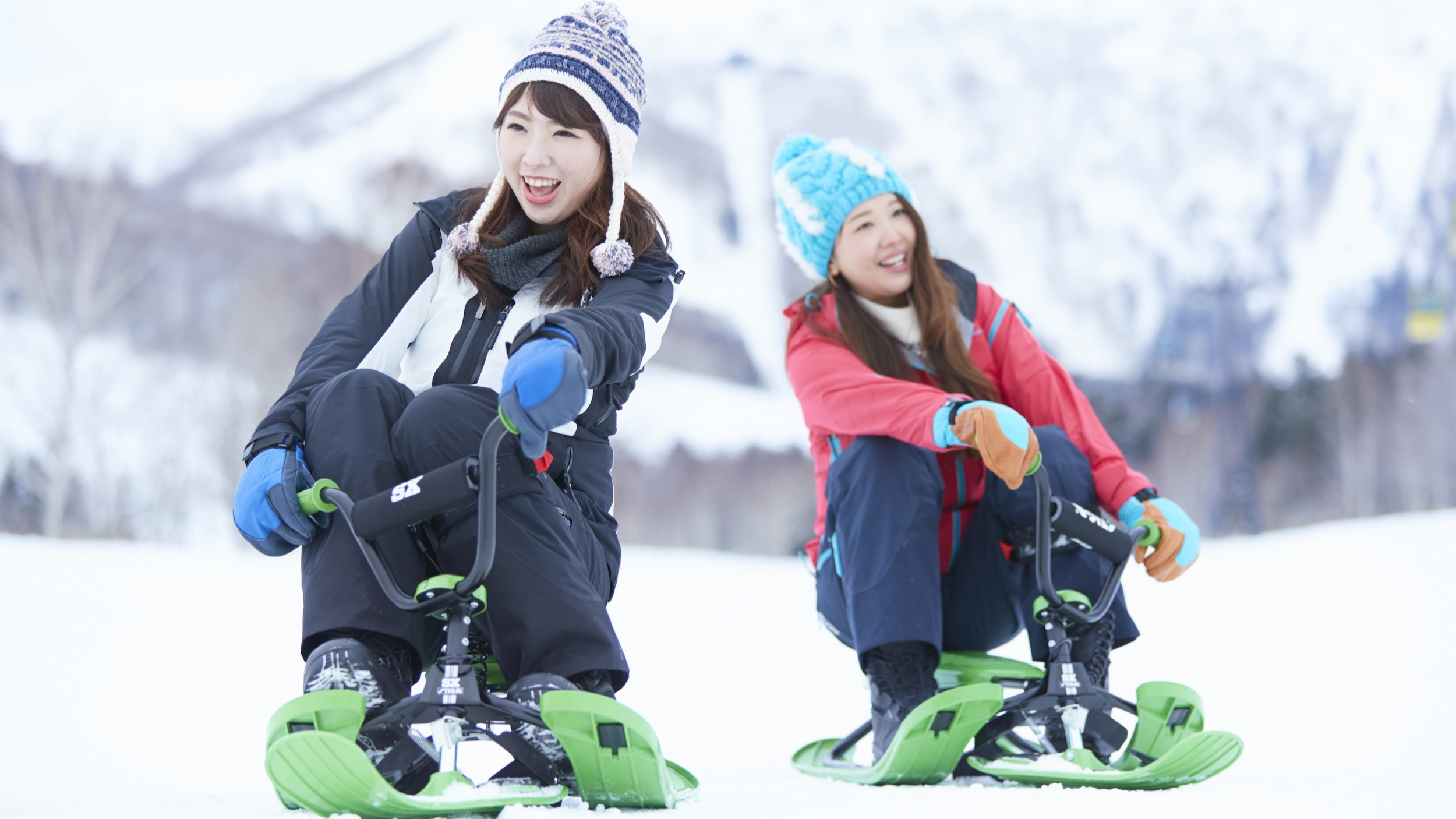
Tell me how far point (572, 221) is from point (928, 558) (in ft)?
3.14

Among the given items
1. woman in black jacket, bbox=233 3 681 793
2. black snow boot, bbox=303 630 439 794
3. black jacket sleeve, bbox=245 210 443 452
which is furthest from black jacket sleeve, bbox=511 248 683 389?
black snow boot, bbox=303 630 439 794

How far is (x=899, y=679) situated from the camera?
2.21 metres

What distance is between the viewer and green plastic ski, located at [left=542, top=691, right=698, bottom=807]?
1493 millimetres

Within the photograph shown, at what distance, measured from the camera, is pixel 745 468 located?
31.1m

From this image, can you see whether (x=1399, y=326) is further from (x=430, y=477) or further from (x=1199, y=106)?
(x=430, y=477)

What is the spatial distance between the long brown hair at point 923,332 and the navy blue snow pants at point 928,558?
0.79 ft

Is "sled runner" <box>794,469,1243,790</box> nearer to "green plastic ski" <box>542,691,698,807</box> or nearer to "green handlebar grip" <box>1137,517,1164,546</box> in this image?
"green handlebar grip" <box>1137,517,1164,546</box>

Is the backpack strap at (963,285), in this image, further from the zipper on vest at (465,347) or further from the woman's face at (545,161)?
the zipper on vest at (465,347)

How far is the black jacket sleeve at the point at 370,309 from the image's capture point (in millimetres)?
2014

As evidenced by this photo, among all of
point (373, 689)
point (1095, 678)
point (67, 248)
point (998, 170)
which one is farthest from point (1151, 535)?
point (998, 170)

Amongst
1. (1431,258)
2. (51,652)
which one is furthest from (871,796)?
(1431,258)

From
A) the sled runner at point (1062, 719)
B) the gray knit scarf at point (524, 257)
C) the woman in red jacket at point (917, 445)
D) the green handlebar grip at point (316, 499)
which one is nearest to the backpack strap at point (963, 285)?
the woman in red jacket at point (917, 445)

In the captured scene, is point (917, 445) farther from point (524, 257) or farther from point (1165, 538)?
point (524, 257)

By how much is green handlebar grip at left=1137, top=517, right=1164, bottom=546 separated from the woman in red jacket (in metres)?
0.02
